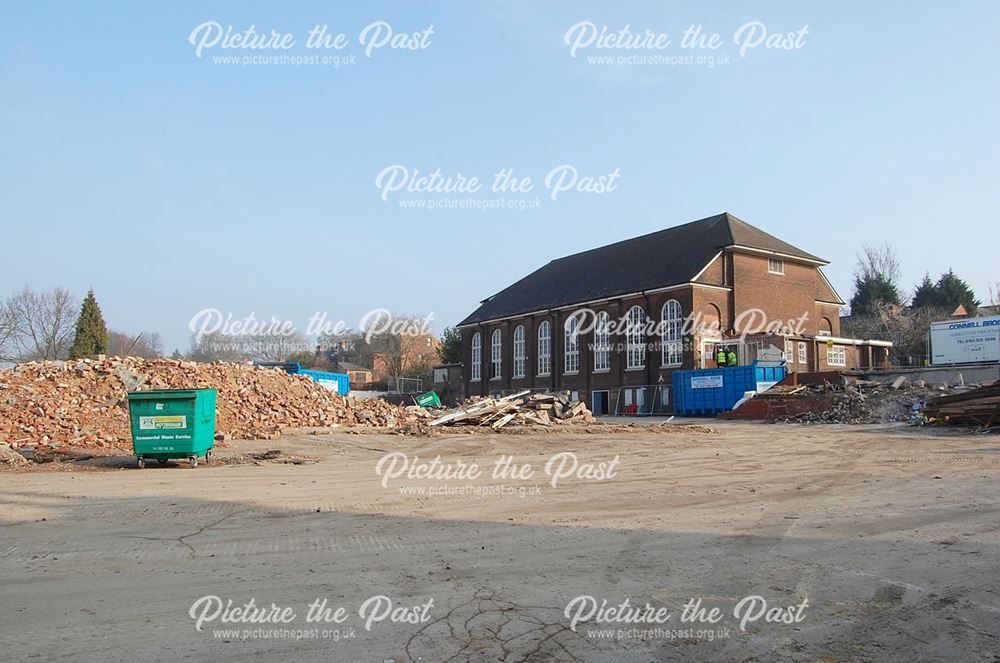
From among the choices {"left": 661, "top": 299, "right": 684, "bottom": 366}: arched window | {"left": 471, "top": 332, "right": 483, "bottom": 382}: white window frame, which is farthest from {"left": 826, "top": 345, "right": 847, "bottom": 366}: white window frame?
{"left": 471, "top": 332, "right": 483, "bottom": 382}: white window frame

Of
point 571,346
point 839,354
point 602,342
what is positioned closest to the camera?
point 839,354

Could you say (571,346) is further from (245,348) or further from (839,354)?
(245,348)

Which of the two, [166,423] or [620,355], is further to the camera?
[620,355]

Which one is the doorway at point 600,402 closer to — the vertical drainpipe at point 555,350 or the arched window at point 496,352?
the vertical drainpipe at point 555,350

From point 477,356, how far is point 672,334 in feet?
76.5

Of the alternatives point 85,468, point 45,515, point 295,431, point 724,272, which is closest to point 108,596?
point 45,515

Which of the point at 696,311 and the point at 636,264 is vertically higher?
the point at 636,264

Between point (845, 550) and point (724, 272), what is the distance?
139ft

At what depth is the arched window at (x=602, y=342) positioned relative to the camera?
5244 cm

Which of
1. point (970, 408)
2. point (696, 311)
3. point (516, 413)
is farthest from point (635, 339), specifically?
point (970, 408)

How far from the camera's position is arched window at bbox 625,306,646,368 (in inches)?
1945

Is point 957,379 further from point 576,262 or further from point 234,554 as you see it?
point 234,554

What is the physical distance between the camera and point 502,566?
6.99m

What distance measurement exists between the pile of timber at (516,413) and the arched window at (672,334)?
1753 centimetres
